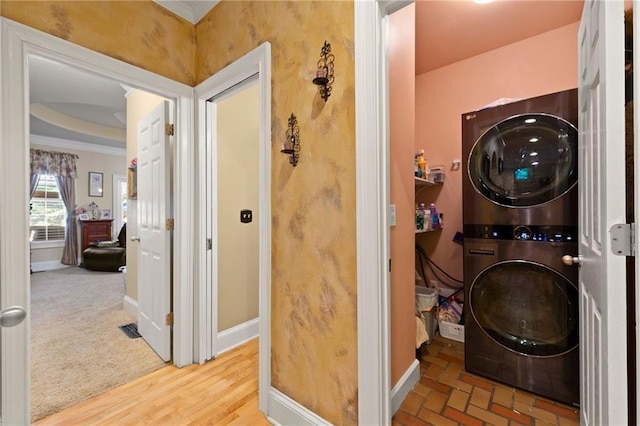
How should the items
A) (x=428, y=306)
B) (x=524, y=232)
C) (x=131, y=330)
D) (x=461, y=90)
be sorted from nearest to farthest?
1. (x=524, y=232)
2. (x=428, y=306)
3. (x=131, y=330)
4. (x=461, y=90)

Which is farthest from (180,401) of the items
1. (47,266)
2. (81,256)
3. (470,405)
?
(47,266)

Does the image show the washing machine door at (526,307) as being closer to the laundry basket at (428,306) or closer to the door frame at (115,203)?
the laundry basket at (428,306)

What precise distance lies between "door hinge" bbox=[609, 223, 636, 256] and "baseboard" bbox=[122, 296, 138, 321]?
145 inches

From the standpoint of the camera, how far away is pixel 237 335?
2.46 m

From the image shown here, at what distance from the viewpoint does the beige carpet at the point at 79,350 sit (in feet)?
5.95

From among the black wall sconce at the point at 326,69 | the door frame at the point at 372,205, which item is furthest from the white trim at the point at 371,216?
the black wall sconce at the point at 326,69

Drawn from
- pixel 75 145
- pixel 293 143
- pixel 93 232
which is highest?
pixel 75 145

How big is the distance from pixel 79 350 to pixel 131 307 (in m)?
0.76

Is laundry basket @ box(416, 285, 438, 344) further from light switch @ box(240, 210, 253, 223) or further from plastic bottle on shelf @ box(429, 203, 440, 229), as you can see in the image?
light switch @ box(240, 210, 253, 223)

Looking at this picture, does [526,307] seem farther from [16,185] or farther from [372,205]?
[16,185]

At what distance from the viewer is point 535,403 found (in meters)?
1.68

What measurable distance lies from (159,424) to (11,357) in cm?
79

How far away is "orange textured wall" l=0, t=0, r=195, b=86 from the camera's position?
150 centimetres

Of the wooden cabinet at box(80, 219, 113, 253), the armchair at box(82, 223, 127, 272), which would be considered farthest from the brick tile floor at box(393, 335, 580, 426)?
the wooden cabinet at box(80, 219, 113, 253)
